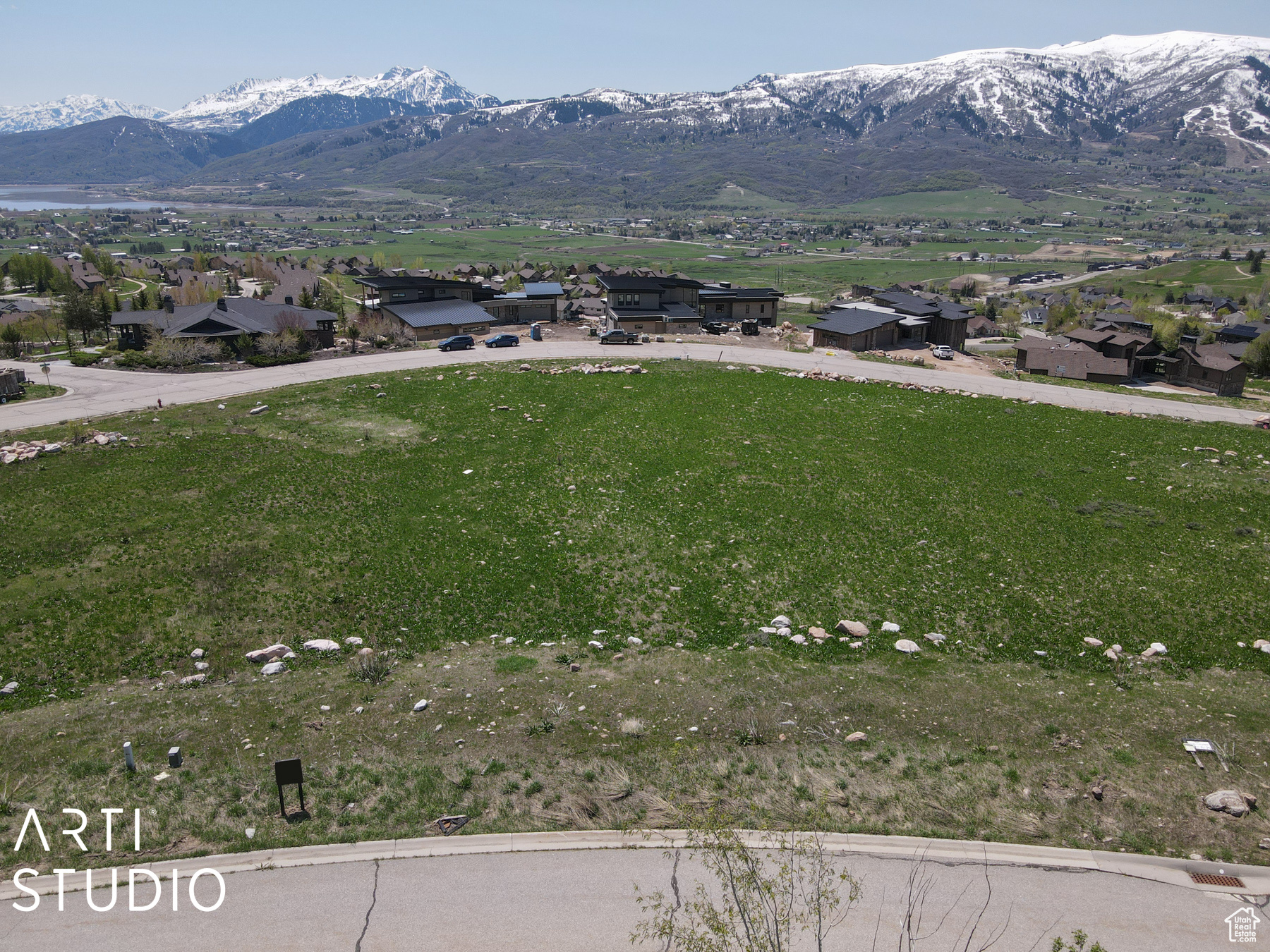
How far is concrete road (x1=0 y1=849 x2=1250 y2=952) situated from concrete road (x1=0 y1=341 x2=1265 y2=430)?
44.0 meters

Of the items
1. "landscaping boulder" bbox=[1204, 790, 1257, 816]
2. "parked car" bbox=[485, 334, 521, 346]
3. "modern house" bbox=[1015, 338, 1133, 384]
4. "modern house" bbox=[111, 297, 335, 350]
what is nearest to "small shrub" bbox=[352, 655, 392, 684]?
"landscaping boulder" bbox=[1204, 790, 1257, 816]

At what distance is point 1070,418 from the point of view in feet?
154

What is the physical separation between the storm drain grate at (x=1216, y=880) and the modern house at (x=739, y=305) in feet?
256

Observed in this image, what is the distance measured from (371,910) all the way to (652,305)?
7615 cm

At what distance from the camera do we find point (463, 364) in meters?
61.1

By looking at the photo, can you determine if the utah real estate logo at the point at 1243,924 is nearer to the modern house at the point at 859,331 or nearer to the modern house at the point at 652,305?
the modern house at the point at 859,331

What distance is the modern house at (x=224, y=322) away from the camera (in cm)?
6594

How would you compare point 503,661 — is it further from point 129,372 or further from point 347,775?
point 129,372

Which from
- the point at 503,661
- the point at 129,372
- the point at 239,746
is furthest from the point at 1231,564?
the point at 129,372

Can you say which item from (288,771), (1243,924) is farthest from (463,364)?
(1243,924)

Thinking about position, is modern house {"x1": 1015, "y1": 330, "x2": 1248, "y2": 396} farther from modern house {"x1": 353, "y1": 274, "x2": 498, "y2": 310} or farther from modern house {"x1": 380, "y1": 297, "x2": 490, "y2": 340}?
modern house {"x1": 353, "y1": 274, "x2": 498, "y2": 310}

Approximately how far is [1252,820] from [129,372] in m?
72.6

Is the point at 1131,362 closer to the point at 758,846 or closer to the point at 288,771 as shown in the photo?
the point at 758,846

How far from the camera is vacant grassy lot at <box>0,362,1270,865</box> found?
1584cm
